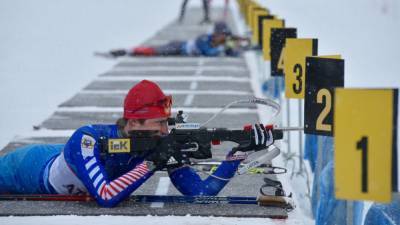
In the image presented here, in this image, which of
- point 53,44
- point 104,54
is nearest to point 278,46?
point 104,54

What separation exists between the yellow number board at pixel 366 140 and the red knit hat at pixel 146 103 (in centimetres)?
156

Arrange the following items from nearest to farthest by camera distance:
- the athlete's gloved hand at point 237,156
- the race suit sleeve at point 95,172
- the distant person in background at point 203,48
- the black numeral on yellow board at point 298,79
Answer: the race suit sleeve at point 95,172, the athlete's gloved hand at point 237,156, the black numeral on yellow board at point 298,79, the distant person in background at point 203,48

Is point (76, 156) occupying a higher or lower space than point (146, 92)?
lower

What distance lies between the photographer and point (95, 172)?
6445 millimetres

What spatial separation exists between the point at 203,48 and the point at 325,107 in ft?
41.6

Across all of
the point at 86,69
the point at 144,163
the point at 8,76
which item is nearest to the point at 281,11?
the point at 86,69

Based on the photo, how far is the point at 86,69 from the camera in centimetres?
1808

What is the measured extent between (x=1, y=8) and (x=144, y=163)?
20610mm

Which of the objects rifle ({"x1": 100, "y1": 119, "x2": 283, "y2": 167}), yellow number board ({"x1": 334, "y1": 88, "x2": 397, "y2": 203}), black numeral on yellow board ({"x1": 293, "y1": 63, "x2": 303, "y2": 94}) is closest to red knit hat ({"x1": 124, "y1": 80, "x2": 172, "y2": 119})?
rifle ({"x1": 100, "y1": 119, "x2": 283, "y2": 167})

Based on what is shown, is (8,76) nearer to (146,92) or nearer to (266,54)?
(266,54)

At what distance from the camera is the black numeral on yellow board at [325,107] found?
669 centimetres

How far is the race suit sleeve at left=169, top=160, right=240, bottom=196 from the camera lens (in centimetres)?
668

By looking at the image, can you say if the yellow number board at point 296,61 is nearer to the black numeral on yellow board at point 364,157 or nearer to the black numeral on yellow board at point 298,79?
the black numeral on yellow board at point 298,79

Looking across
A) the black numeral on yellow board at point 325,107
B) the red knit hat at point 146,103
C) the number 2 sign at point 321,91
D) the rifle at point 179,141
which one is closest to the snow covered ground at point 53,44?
the rifle at point 179,141
